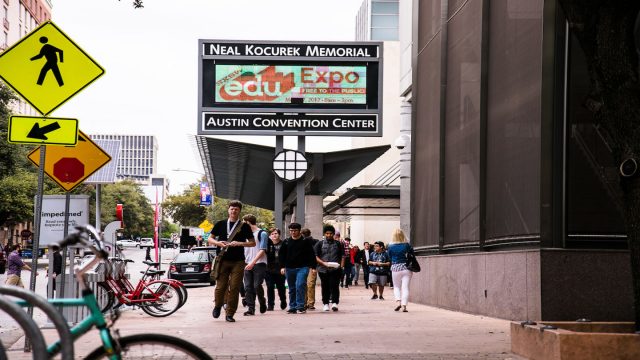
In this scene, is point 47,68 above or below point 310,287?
above

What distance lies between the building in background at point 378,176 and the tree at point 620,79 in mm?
23008

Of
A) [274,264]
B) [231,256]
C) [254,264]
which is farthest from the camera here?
[274,264]

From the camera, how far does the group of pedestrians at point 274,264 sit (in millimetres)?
14820

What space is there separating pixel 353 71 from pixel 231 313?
1320 centimetres

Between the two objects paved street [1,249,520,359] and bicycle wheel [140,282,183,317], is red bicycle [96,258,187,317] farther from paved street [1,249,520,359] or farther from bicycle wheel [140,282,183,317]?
paved street [1,249,520,359]

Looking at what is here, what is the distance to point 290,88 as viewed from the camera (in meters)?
26.5

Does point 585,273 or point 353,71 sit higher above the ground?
point 353,71

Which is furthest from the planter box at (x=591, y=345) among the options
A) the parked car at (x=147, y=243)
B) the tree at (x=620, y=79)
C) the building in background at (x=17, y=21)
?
the building in background at (x=17, y=21)

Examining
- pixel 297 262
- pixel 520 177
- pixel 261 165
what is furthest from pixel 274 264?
pixel 261 165

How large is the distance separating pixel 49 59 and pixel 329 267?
9.58 m

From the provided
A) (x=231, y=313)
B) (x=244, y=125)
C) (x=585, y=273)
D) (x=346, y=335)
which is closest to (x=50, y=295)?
(x=231, y=313)

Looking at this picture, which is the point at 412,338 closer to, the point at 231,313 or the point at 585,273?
the point at 585,273

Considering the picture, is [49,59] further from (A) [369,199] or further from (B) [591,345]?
(A) [369,199]

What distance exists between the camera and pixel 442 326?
13594mm
